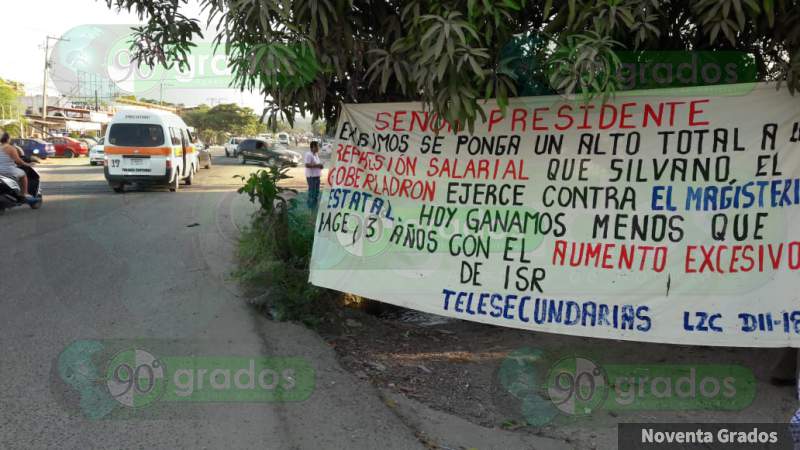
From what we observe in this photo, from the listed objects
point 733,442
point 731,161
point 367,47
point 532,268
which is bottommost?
point 733,442

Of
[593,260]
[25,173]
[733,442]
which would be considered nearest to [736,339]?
[733,442]

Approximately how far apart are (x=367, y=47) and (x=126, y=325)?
302 centimetres

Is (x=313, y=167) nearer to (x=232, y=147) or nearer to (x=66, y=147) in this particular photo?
(x=66, y=147)

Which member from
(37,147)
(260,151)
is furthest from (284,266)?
(37,147)

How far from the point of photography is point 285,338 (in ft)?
16.3

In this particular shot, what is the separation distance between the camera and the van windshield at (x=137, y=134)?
1511cm

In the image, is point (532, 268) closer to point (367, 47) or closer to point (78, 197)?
point (367, 47)

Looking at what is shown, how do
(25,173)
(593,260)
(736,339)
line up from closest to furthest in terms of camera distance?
1. (736,339)
2. (593,260)
3. (25,173)

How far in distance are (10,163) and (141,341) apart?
26.6 feet

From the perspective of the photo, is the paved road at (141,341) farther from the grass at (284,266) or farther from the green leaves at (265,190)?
the green leaves at (265,190)

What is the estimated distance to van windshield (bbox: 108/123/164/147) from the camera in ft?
49.6

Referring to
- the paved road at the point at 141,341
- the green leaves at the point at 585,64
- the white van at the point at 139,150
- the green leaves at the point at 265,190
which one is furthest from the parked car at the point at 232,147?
the green leaves at the point at 585,64

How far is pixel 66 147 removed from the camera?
1371 inches

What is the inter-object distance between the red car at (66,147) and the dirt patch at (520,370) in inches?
1372
